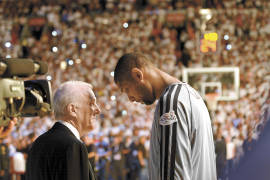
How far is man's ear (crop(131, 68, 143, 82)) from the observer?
248cm

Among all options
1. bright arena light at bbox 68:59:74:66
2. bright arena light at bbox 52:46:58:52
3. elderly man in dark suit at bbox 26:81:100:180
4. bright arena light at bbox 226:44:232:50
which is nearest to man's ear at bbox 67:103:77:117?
elderly man in dark suit at bbox 26:81:100:180

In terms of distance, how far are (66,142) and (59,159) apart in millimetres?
84

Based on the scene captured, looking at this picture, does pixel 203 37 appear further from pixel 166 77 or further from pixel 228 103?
pixel 166 77

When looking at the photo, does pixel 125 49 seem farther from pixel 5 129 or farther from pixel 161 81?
pixel 161 81

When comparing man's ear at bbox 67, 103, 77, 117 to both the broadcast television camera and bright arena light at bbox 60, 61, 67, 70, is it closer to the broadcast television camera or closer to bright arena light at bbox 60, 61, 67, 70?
the broadcast television camera

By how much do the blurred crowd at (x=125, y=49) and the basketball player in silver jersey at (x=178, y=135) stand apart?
318 inches

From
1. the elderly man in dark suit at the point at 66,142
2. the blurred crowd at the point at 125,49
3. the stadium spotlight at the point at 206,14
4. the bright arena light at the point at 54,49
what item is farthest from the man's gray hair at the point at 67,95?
the stadium spotlight at the point at 206,14

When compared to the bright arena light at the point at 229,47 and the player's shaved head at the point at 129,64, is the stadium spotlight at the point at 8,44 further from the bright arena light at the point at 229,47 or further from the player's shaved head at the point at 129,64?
the player's shaved head at the point at 129,64

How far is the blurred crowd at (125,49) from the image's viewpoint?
35.5ft

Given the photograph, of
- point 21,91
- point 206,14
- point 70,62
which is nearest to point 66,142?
point 21,91

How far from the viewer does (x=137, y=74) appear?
2.48 m

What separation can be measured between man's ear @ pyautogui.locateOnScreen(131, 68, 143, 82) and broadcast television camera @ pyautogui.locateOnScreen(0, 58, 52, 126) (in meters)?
0.64

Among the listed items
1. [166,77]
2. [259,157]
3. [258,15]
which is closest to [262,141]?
[259,157]

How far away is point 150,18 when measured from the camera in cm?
1523
